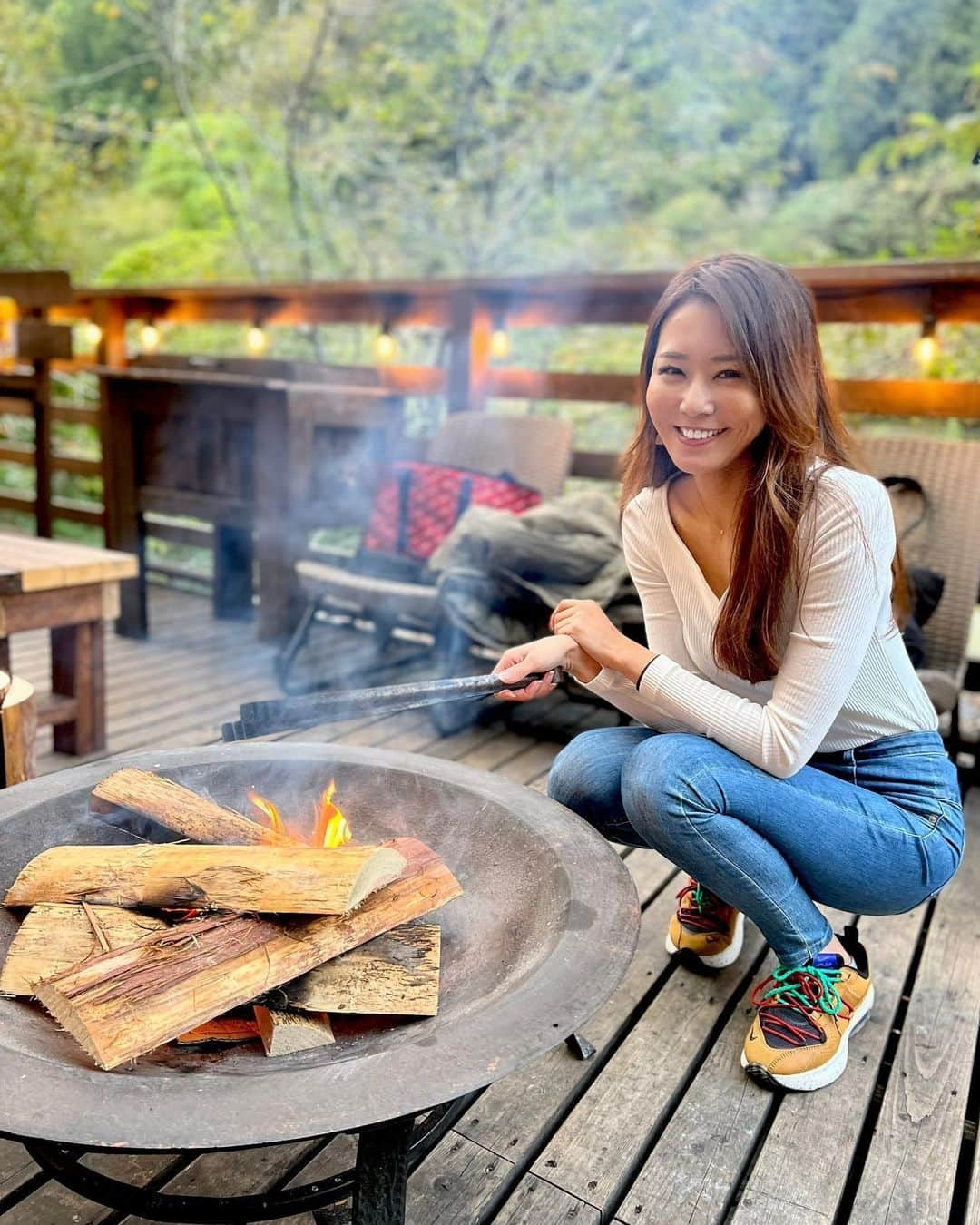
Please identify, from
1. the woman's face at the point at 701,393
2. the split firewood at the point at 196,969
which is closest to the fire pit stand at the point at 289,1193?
the split firewood at the point at 196,969

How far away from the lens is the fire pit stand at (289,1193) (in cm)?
94

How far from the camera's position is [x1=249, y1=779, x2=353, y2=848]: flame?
1.39m

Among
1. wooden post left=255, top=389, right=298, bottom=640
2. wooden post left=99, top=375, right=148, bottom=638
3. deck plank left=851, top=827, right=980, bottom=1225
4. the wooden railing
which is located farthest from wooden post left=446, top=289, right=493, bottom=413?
deck plank left=851, top=827, right=980, bottom=1225

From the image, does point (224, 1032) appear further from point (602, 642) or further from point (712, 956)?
point (712, 956)

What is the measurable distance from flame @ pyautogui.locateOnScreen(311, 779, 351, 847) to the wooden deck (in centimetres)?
40

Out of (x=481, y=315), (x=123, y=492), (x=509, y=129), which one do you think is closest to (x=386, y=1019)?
(x=123, y=492)

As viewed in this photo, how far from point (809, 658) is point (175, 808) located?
89 centimetres

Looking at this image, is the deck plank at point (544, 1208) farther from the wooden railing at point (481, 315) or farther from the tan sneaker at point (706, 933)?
the wooden railing at point (481, 315)

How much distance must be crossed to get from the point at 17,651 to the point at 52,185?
907cm

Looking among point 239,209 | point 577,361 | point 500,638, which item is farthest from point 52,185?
point 500,638

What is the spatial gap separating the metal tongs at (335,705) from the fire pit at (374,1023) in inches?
6.7

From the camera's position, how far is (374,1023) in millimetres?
1128

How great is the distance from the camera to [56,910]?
1146 millimetres

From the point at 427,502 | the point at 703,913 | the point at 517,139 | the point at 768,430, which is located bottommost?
the point at 703,913
